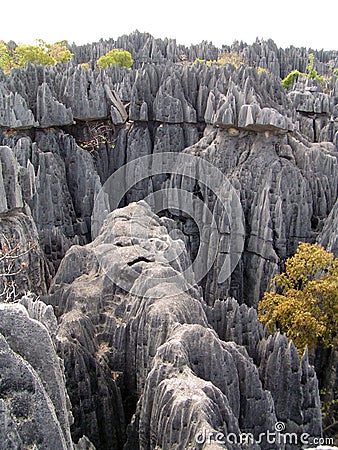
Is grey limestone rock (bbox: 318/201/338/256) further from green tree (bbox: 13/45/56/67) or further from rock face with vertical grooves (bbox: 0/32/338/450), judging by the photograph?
green tree (bbox: 13/45/56/67)

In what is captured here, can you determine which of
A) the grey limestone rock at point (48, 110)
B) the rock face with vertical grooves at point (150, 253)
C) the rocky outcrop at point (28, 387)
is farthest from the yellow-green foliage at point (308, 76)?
the rocky outcrop at point (28, 387)

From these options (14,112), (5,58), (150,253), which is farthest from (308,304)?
(5,58)

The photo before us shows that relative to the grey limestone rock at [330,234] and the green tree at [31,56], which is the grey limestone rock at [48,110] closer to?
the grey limestone rock at [330,234]

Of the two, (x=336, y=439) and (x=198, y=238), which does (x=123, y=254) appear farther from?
(x=198, y=238)

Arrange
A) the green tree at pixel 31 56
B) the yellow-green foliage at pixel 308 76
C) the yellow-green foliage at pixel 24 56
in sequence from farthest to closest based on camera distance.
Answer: the yellow-green foliage at pixel 308 76, the green tree at pixel 31 56, the yellow-green foliage at pixel 24 56

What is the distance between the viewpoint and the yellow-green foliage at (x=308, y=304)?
499 inches

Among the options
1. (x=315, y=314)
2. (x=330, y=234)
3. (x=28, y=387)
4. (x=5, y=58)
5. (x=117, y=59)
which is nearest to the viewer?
(x=28, y=387)

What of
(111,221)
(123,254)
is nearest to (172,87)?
(111,221)

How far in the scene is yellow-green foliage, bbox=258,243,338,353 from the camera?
41.5ft

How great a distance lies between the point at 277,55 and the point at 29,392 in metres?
51.5

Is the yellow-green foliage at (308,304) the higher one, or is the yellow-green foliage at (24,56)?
the yellow-green foliage at (24,56)

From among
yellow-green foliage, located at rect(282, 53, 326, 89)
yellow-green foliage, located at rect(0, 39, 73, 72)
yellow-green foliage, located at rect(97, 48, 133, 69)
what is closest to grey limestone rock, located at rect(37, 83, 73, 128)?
yellow-green foliage, located at rect(0, 39, 73, 72)

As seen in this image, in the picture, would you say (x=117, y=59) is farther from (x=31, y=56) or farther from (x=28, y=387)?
(x=28, y=387)

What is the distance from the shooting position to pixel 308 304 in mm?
13141
